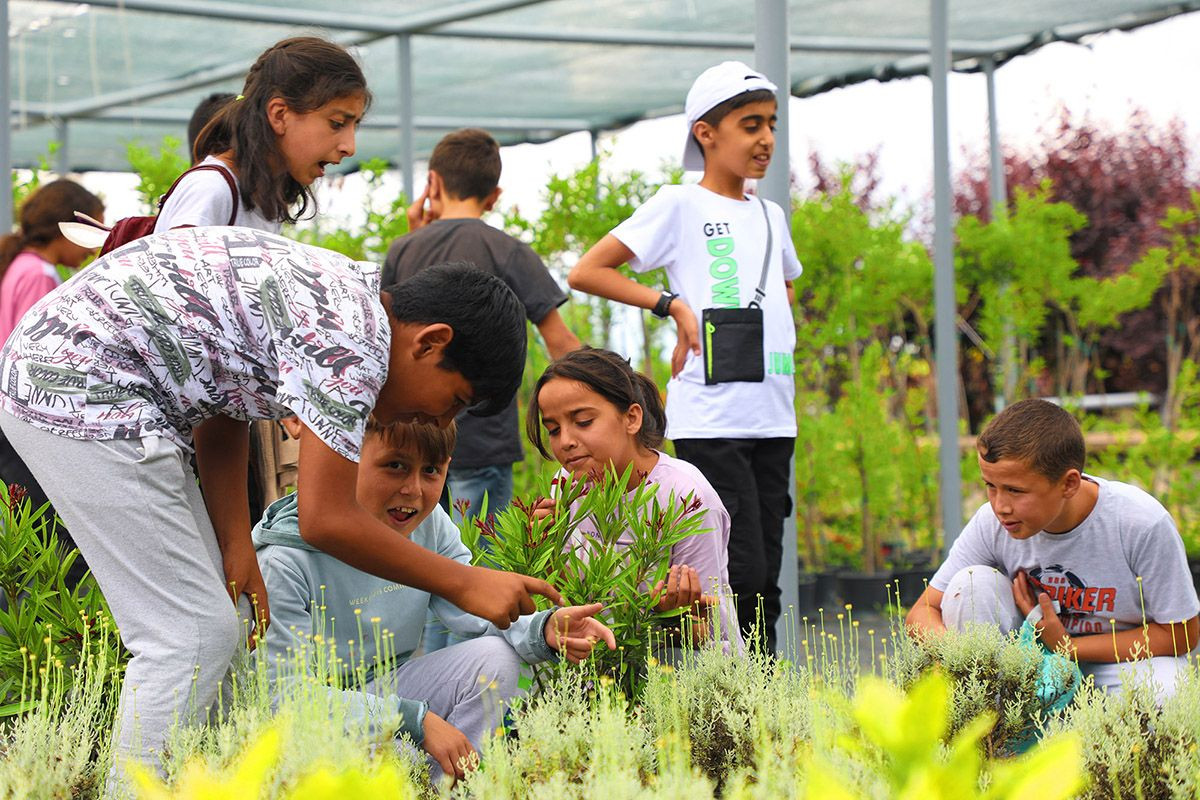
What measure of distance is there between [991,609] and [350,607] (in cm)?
170

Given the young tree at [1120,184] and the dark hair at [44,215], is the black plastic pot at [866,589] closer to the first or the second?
the dark hair at [44,215]

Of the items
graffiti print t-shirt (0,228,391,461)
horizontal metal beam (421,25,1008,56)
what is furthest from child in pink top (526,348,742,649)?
horizontal metal beam (421,25,1008,56)

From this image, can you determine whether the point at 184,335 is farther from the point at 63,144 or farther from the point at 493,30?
the point at 63,144

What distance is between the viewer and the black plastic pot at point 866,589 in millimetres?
7352

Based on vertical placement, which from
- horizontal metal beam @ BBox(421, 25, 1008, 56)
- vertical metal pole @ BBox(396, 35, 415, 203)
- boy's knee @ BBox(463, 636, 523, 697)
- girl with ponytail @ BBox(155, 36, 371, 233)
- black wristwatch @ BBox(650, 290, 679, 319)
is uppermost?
horizontal metal beam @ BBox(421, 25, 1008, 56)

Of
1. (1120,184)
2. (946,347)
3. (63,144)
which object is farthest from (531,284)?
(1120,184)

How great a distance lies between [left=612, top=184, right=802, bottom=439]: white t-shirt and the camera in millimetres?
4164

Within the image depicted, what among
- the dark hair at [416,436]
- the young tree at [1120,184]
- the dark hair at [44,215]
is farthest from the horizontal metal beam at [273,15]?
the young tree at [1120,184]

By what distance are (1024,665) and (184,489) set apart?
1901 millimetres

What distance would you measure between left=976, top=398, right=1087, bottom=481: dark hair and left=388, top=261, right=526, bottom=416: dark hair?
Answer: 1.57 metres

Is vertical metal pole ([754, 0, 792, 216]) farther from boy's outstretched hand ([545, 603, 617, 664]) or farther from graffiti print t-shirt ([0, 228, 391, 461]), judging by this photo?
graffiti print t-shirt ([0, 228, 391, 461])

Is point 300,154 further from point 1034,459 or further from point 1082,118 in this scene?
point 1082,118

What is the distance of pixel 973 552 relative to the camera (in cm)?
384

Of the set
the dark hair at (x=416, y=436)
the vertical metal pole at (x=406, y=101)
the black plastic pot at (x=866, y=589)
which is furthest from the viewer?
the vertical metal pole at (x=406, y=101)
